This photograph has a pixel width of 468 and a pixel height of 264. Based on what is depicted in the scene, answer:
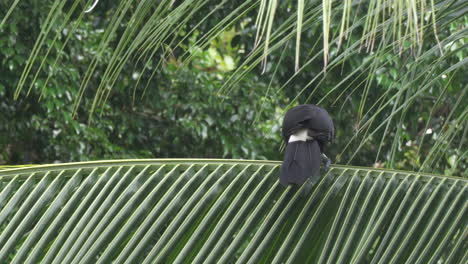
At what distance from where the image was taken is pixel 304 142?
2357mm

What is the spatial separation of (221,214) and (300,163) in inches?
11.5

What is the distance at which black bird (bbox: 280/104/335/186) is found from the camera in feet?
7.18

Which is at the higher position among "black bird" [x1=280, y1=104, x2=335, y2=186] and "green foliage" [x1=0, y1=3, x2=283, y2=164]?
"green foliage" [x1=0, y1=3, x2=283, y2=164]

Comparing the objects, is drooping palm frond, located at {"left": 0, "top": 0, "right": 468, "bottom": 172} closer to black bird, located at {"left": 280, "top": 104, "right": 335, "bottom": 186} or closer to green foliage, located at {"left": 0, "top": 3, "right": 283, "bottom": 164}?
black bird, located at {"left": 280, "top": 104, "right": 335, "bottom": 186}

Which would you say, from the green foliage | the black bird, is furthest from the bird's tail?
the green foliage

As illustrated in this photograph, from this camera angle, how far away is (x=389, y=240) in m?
1.96

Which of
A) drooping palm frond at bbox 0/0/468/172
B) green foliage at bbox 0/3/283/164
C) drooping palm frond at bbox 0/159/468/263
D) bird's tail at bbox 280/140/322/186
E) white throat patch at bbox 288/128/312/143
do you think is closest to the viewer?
drooping palm frond at bbox 0/0/468/172

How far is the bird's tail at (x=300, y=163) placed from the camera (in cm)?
216

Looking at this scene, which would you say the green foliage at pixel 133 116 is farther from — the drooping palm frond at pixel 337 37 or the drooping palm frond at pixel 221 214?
the drooping palm frond at pixel 221 214

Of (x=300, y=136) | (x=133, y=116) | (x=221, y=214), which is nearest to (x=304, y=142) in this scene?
(x=300, y=136)

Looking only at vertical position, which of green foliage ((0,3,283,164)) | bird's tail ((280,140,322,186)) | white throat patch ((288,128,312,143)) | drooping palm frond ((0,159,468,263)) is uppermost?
green foliage ((0,3,283,164))

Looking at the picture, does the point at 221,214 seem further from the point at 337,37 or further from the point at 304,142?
the point at 337,37

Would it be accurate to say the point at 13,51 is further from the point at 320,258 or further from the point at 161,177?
the point at 320,258

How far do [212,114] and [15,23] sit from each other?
1.61m
